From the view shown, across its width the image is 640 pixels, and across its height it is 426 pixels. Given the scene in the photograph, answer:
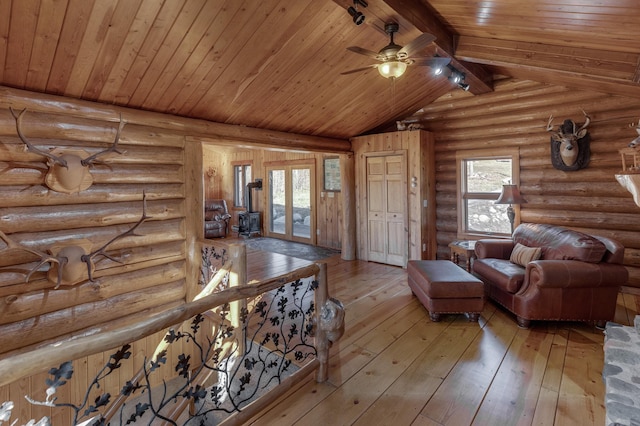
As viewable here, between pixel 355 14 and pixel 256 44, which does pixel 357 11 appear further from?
pixel 256 44

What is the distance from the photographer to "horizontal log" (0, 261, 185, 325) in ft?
10.4

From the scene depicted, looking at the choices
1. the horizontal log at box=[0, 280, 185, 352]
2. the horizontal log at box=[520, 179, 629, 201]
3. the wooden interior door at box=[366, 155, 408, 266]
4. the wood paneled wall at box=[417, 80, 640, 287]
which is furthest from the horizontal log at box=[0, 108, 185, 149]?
the horizontal log at box=[520, 179, 629, 201]

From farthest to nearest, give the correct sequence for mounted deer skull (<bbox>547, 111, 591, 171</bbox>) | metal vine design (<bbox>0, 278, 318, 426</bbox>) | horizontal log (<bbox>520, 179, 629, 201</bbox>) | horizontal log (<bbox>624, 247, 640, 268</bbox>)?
mounted deer skull (<bbox>547, 111, 591, 171</bbox>), horizontal log (<bbox>520, 179, 629, 201</bbox>), horizontal log (<bbox>624, 247, 640, 268</bbox>), metal vine design (<bbox>0, 278, 318, 426</bbox>)

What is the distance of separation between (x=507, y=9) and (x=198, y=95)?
3.34 m

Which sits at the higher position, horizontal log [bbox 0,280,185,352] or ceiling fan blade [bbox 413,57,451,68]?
ceiling fan blade [bbox 413,57,451,68]

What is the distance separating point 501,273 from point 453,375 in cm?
174

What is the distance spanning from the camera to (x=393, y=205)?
20.2 feet

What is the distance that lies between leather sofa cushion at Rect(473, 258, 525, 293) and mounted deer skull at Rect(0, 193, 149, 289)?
4620 mm

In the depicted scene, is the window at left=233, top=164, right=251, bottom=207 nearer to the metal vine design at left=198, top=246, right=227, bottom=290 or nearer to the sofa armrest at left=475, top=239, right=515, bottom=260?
the metal vine design at left=198, top=246, right=227, bottom=290

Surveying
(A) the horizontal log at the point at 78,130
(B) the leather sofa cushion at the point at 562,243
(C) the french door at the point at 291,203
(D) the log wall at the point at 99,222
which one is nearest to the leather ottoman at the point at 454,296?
(B) the leather sofa cushion at the point at 562,243

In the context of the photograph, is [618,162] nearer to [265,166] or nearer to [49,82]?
[49,82]

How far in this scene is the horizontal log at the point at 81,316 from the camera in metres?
3.21

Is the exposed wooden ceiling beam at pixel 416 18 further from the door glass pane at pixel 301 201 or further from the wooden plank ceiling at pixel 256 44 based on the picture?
the door glass pane at pixel 301 201

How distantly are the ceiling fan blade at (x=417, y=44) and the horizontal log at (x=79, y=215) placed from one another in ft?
10.9
